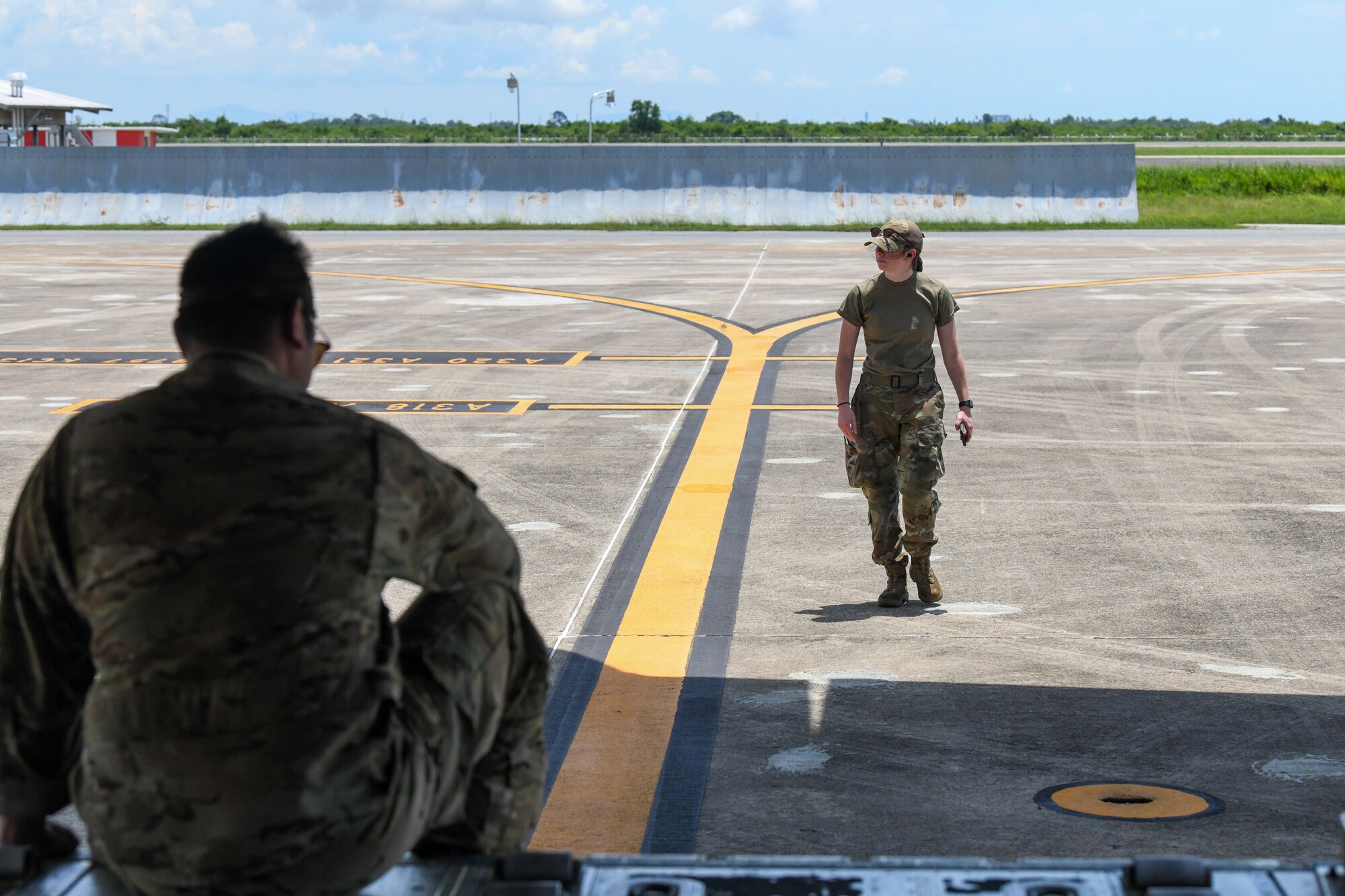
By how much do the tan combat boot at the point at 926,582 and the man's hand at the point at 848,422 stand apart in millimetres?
627

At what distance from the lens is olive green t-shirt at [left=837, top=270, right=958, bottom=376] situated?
651 centimetres

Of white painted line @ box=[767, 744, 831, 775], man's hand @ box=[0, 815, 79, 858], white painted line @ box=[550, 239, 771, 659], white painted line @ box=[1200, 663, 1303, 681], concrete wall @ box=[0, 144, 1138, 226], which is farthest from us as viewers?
concrete wall @ box=[0, 144, 1138, 226]

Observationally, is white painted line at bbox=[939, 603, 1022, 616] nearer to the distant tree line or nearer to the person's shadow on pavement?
the person's shadow on pavement

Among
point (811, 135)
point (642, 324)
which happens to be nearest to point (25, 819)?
point (642, 324)

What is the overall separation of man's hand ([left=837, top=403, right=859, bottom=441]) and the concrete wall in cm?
2808

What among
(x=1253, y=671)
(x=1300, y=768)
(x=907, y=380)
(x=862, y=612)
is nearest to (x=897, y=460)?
(x=907, y=380)

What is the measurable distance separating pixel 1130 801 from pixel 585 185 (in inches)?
1249

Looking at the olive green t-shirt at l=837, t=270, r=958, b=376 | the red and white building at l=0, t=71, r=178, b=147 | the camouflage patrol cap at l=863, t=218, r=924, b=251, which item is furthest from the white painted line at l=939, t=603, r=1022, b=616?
the red and white building at l=0, t=71, r=178, b=147

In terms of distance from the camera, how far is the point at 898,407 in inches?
257

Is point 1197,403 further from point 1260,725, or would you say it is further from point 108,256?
point 108,256

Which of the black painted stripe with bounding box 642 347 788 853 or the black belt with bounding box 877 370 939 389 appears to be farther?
the black belt with bounding box 877 370 939 389

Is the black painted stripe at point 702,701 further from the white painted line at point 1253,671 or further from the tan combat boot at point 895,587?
the white painted line at point 1253,671

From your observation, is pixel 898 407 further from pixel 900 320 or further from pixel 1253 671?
pixel 1253 671

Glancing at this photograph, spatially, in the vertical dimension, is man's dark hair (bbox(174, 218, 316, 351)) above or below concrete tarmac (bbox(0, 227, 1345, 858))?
above
